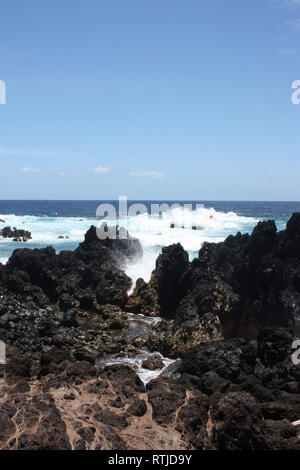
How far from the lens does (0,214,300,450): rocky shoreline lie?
7.09 meters

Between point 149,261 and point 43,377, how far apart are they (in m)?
17.5

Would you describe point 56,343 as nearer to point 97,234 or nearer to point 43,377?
point 43,377

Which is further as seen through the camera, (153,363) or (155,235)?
(155,235)

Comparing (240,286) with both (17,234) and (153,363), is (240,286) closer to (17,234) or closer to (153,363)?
(153,363)

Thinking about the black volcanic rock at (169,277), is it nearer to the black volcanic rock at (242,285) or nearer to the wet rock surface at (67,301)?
the black volcanic rock at (242,285)

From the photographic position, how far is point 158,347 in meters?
14.9

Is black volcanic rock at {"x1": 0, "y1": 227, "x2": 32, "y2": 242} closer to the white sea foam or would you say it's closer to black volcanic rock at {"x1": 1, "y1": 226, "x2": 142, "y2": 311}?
the white sea foam

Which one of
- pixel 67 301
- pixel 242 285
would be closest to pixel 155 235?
pixel 67 301

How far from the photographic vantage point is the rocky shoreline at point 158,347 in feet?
23.3

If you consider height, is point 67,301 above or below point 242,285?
below
